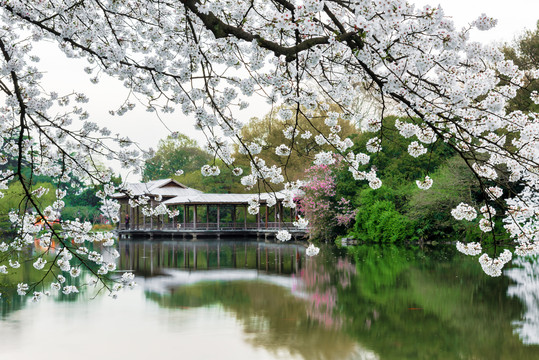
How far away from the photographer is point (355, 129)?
39.6m

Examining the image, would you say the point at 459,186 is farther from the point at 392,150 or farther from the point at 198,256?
the point at 198,256

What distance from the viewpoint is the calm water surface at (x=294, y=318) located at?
251 inches

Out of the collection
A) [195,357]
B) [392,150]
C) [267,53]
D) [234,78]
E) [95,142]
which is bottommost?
[195,357]

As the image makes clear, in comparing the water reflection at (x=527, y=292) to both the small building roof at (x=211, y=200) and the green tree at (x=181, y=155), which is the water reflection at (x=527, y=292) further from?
the green tree at (x=181, y=155)

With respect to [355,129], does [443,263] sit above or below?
below

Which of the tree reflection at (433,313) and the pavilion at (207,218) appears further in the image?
the pavilion at (207,218)

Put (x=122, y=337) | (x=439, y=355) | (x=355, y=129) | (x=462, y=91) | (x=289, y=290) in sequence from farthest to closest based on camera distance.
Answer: (x=355, y=129)
(x=289, y=290)
(x=122, y=337)
(x=439, y=355)
(x=462, y=91)

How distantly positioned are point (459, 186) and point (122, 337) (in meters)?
14.9

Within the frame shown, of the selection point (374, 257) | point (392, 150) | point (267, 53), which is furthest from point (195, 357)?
point (392, 150)

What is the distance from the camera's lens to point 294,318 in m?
7.95

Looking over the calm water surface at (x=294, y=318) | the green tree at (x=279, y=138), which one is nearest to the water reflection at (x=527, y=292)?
the calm water surface at (x=294, y=318)

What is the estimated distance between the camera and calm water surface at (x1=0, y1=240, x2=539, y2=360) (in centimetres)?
638

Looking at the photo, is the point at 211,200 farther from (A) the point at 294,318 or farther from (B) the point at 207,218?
(A) the point at 294,318

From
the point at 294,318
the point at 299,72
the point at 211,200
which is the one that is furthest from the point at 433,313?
the point at 211,200
